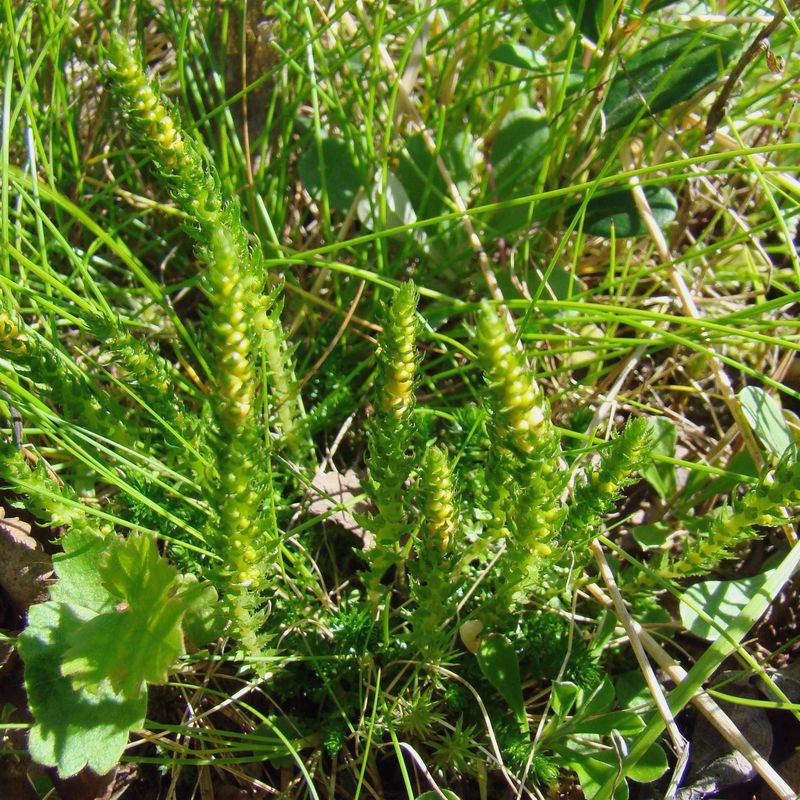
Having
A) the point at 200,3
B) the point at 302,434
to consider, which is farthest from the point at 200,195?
the point at 200,3

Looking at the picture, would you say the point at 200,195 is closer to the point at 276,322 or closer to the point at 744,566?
the point at 276,322

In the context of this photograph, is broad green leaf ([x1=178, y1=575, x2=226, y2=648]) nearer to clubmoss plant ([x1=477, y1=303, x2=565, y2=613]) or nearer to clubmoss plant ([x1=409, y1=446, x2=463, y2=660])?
clubmoss plant ([x1=409, y1=446, x2=463, y2=660])

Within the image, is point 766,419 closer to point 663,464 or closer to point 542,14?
point 663,464

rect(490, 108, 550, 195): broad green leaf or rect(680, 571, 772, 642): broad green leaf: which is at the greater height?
rect(490, 108, 550, 195): broad green leaf

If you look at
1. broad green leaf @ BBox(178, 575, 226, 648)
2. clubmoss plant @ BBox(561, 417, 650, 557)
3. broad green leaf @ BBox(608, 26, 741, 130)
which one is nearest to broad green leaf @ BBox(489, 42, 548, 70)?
broad green leaf @ BBox(608, 26, 741, 130)

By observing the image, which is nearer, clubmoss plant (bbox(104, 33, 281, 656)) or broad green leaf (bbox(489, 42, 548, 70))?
clubmoss plant (bbox(104, 33, 281, 656))

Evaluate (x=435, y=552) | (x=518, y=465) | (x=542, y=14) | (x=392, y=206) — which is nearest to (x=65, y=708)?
(x=435, y=552)
